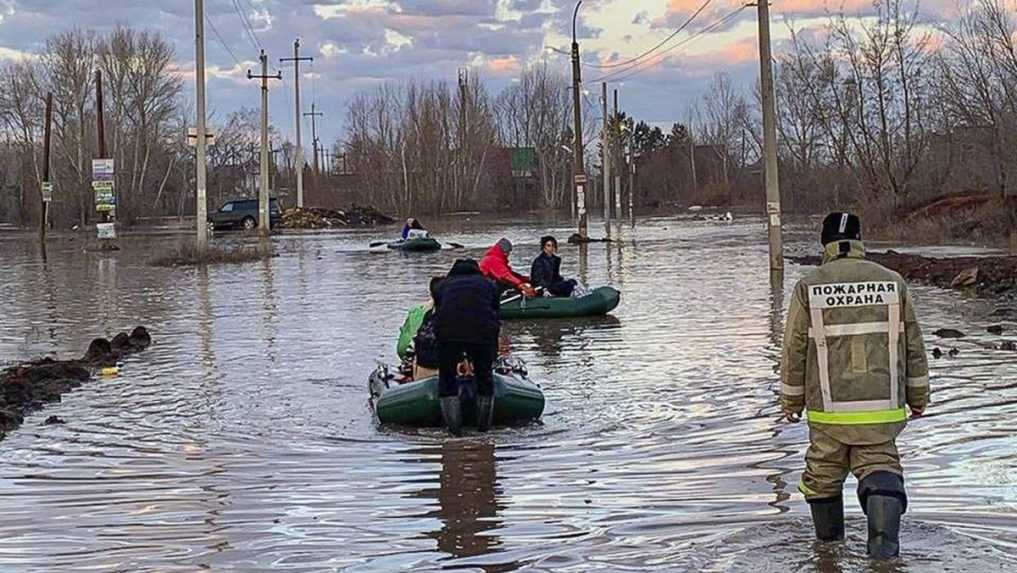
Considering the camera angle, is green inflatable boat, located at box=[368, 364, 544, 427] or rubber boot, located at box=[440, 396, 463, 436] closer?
rubber boot, located at box=[440, 396, 463, 436]

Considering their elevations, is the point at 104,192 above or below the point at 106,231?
above

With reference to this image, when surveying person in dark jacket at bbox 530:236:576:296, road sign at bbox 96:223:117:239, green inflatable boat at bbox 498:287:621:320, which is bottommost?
green inflatable boat at bbox 498:287:621:320

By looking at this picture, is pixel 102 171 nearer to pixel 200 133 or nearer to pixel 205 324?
pixel 200 133

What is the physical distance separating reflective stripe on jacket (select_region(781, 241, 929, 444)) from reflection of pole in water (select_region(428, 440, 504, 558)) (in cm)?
212

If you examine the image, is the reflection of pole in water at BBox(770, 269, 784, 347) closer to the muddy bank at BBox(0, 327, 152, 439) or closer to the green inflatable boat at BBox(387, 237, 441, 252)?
the muddy bank at BBox(0, 327, 152, 439)

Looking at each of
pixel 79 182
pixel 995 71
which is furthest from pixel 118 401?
pixel 79 182

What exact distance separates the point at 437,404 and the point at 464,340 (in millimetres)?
633

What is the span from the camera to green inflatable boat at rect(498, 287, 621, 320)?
68.8 feet

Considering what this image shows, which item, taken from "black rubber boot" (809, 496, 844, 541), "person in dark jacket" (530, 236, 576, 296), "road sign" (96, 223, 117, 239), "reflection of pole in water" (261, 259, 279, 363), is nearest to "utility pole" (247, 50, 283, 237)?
"road sign" (96, 223, 117, 239)

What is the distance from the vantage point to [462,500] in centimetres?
887

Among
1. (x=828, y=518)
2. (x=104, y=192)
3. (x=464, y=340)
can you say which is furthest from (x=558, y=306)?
(x=104, y=192)

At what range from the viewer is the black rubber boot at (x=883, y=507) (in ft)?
21.2

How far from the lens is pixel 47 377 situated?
14781 mm

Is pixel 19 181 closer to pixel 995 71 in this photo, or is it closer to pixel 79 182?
pixel 79 182
